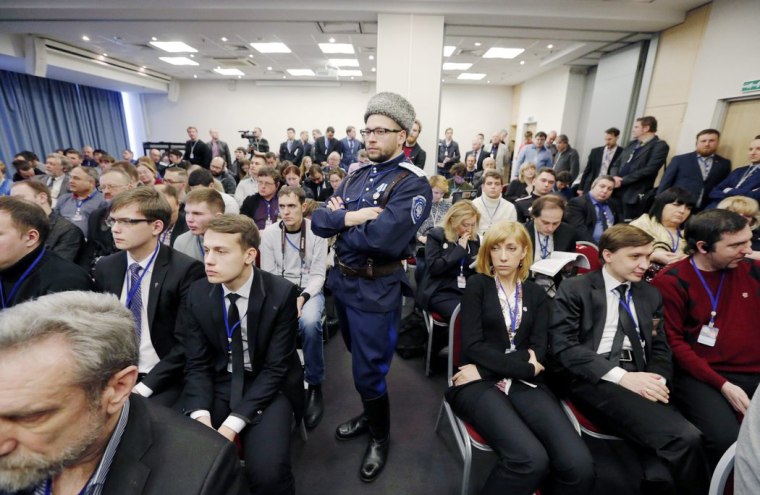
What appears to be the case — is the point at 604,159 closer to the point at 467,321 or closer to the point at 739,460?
the point at 467,321

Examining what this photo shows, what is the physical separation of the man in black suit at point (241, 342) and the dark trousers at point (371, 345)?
303 millimetres

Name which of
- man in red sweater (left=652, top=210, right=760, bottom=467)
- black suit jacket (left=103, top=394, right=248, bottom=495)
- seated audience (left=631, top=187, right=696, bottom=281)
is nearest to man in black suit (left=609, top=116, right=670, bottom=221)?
seated audience (left=631, top=187, right=696, bottom=281)

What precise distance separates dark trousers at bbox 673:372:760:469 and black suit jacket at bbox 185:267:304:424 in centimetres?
191

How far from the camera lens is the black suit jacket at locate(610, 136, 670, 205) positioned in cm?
477

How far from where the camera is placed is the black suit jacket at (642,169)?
4773 millimetres

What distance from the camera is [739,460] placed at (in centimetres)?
93

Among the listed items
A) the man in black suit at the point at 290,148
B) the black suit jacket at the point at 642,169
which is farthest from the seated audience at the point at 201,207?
the man in black suit at the point at 290,148

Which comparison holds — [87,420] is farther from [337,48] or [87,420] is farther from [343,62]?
[343,62]

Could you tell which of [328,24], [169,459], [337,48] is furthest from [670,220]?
[337,48]

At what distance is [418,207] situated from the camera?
1.62 meters

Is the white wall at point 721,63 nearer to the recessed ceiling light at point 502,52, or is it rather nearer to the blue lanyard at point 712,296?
the recessed ceiling light at point 502,52

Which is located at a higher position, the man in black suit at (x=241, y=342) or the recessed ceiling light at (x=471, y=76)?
the recessed ceiling light at (x=471, y=76)

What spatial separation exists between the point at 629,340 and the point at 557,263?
2.33 ft

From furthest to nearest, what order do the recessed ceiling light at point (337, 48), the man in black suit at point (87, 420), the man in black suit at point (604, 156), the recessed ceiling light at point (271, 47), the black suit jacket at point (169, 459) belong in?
the recessed ceiling light at point (271, 47), the recessed ceiling light at point (337, 48), the man in black suit at point (604, 156), the black suit jacket at point (169, 459), the man in black suit at point (87, 420)
